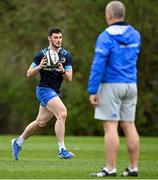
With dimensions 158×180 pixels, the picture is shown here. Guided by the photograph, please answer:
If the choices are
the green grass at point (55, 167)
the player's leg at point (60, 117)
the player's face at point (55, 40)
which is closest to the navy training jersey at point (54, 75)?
the player's face at point (55, 40)

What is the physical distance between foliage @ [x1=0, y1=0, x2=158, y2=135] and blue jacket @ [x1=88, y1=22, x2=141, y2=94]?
94.3 ft

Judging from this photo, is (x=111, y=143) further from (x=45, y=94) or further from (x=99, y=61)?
(x=45, y=94)

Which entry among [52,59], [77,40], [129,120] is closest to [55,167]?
[129,120]

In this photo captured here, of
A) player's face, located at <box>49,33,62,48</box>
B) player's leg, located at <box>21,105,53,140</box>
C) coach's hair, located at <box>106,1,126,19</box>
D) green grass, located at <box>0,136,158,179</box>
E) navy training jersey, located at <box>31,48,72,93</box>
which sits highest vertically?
coach's hair, located at <box>106,1,126,19</box>

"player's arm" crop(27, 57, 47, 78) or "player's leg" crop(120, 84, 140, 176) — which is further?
"player's arm" crop(27, 57, 47, 78)

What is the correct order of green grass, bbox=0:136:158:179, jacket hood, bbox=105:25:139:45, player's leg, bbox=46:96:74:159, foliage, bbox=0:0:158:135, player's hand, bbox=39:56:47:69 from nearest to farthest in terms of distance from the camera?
jacket hood, bbox=105:25:139:45, green grass, bbox=0:136:158:179, player's hand, bbox=39:56:47:69, player's leg, bbox=46:96:74:159, foliage, bbox=0:0:158:135

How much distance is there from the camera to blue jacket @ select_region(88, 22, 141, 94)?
10.7 metres

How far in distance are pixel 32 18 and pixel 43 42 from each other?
68.3 inches

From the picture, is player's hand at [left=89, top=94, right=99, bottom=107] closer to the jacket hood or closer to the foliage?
the jacket hood

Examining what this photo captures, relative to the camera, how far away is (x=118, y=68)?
35.7ft

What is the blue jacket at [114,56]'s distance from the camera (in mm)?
10688

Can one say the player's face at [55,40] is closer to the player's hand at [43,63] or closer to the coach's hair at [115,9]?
the player's hand at [43,63]

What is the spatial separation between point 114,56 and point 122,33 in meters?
0.32

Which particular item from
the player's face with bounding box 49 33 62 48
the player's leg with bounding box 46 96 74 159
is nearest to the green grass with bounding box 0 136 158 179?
the player's leg with bounding box 46 96 74 159
